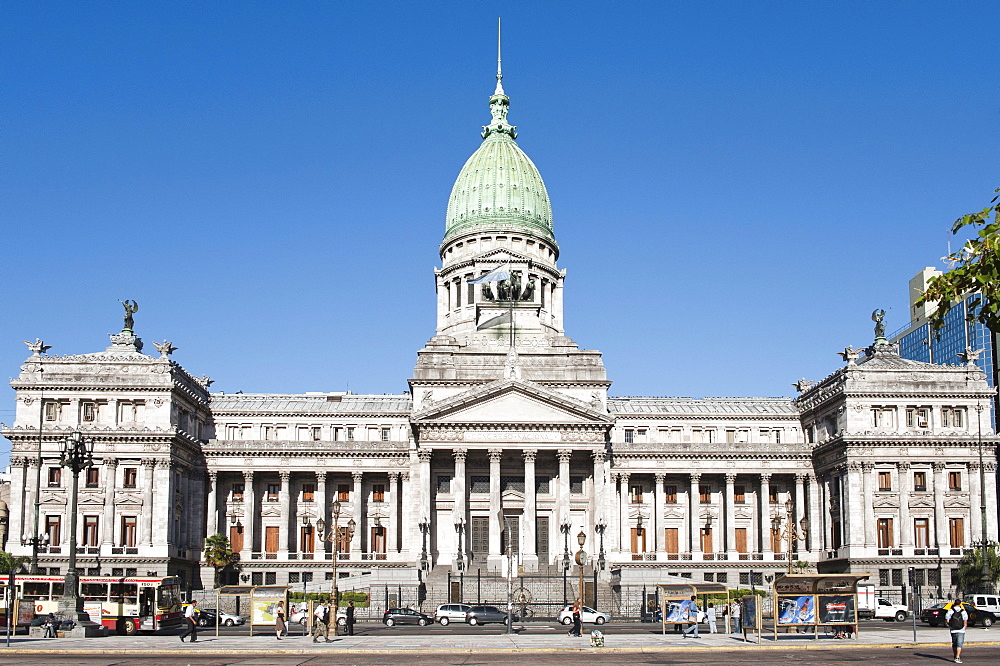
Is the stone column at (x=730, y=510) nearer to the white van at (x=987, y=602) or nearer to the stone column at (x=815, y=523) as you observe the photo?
the stone column at (x=815, y=523)

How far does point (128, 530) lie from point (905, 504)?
68.3 meters

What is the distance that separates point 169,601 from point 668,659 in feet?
127

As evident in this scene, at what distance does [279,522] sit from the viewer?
4488 inches

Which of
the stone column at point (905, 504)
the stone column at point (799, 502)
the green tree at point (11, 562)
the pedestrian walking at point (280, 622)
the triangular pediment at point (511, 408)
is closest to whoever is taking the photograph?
the pedestrian walking at point (280, 622)

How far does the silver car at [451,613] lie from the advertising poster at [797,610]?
2297cm

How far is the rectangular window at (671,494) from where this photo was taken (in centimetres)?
11694

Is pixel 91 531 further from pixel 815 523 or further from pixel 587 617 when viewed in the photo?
pixel 815 523

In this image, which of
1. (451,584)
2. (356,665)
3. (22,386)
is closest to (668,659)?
(356,665)

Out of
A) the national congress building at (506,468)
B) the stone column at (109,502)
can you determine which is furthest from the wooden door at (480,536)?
the stone column at (109,502)

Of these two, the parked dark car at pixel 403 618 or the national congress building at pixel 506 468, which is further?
the national congress building at pixel 506 468

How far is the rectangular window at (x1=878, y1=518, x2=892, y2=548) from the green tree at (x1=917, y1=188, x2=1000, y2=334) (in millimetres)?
86641

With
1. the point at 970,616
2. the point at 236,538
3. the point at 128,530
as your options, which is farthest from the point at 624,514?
the point at 970,616

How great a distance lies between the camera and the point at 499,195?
138 m

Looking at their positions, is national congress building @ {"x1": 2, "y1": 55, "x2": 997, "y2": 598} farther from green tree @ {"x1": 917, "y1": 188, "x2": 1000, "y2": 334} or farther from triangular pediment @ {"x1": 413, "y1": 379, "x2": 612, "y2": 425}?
green tree @ {"x1": 917, "y1": 188, "x2": 1000, "y2": 334}
